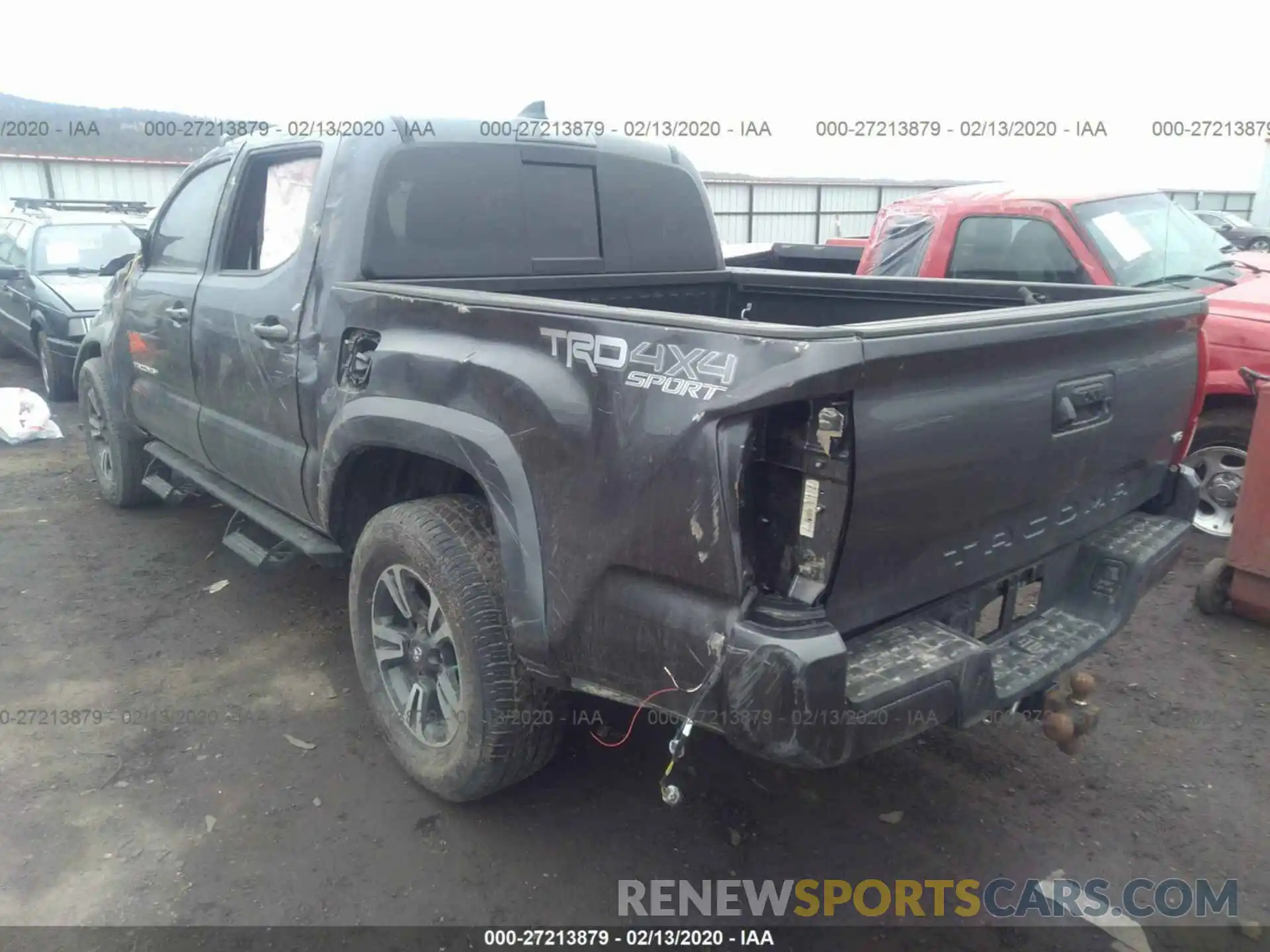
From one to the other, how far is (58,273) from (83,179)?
994 cm

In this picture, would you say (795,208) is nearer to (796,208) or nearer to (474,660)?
(796,208)

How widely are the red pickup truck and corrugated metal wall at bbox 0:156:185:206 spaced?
50.4ft

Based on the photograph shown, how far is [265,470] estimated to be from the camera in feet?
12.0

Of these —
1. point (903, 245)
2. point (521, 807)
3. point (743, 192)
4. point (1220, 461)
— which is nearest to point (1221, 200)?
point (743, 192)

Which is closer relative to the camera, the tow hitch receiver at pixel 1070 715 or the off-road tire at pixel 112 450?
the tow hitch receiver at pixel 1070 715

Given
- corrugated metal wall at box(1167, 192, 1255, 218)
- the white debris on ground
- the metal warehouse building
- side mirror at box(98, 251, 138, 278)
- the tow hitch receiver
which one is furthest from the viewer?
corrugated metal wall at box(1167, 192, 1255, 218)

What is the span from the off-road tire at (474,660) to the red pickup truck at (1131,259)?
3.93 metres

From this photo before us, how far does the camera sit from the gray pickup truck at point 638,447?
2004 mm

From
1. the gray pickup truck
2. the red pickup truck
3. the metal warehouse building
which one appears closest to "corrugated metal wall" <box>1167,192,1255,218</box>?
the metal warehouse building

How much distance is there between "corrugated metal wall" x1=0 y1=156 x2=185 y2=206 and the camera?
650 inches

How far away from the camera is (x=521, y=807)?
3031mm

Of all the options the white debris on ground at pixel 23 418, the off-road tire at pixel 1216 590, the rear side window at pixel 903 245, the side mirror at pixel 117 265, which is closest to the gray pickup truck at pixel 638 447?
the side mirror at pixel 117 265

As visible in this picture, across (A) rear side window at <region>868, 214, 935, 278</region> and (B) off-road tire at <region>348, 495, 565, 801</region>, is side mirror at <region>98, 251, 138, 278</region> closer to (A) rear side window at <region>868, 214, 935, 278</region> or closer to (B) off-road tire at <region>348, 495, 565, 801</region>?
(B) off-road tire at <region>348, 495, 565, 801</region>

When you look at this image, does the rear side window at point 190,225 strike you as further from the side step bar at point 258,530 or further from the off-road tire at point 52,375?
the off-road tire at point 52,375
